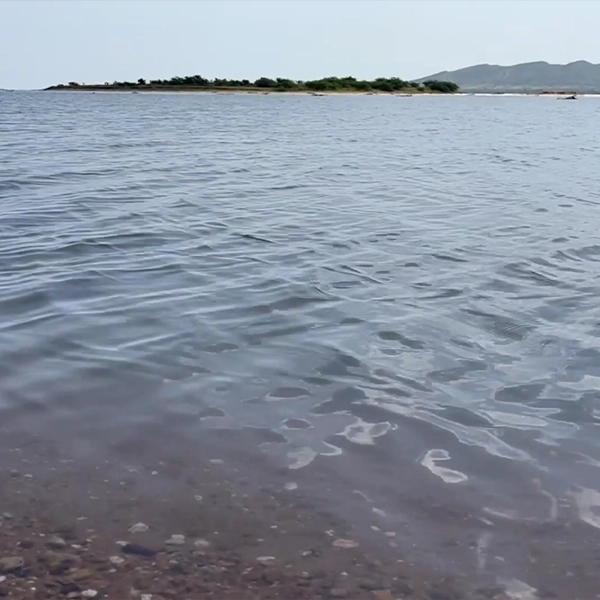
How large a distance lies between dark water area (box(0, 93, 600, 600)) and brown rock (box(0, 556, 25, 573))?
47.1 inches

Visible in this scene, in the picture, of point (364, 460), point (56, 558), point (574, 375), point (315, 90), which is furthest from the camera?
point (315, 90)

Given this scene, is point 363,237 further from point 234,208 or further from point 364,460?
point 364,460

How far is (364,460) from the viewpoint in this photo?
5359 millimetres

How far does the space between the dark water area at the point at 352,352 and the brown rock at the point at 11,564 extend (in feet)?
3.93

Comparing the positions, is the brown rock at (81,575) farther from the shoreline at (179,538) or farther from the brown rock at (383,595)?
the brown rock at (383,595)

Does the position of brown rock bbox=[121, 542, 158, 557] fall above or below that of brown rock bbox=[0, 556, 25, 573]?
below

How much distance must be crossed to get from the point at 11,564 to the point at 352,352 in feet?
12.7

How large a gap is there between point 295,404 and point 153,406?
1.10m

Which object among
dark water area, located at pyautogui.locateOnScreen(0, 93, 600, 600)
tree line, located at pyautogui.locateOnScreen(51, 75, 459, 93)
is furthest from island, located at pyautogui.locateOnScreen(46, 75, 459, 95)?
dark water area, located at pyautogui.locateOnScreen(0, 93, 600, 600)

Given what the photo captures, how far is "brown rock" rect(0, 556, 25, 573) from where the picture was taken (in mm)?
4027

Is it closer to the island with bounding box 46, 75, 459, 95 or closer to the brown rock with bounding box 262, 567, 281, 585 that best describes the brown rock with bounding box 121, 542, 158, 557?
the brown rock with bounding box 262, 567, 281, 585

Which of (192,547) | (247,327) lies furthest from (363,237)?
(192,547)

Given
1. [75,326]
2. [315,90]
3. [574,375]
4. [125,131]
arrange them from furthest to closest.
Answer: [315,90] → [125,131] → [75,326] → [574,375]

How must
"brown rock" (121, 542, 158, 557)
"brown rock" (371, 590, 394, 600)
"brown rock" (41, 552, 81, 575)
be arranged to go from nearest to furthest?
"brown rock" (371, 590, 394, 600) → "brown rock" (41, 552, 81, 575) → "brown rock" (121, 542, 158, 557)
